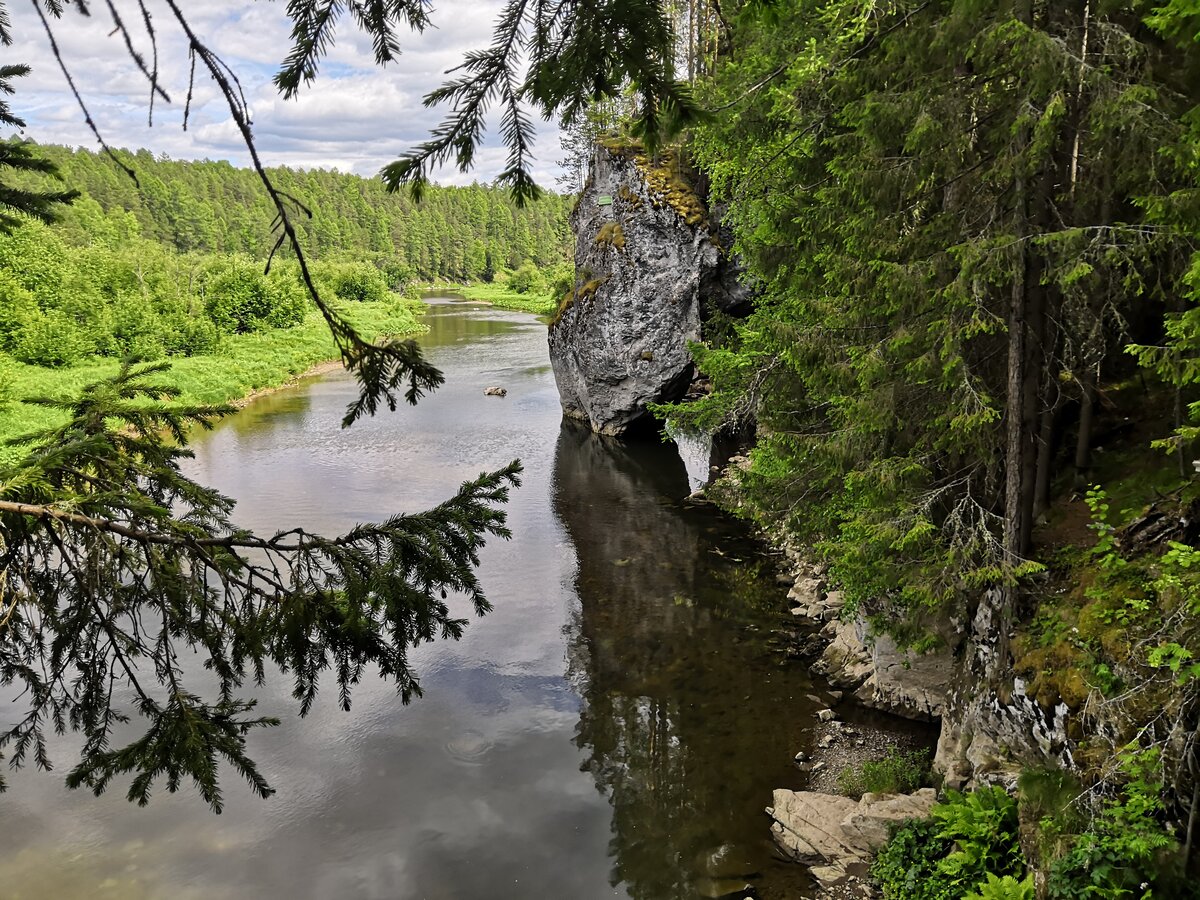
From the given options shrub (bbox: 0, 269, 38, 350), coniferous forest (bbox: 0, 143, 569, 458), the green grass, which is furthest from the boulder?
shrub (bbox: 0, 269, 38, 350)

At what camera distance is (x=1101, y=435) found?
29.7 feet

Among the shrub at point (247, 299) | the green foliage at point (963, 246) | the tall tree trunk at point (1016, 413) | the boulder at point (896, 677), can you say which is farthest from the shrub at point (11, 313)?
the tall tree trunk at point (1016, 413)

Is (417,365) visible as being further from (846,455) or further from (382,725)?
(382,725)

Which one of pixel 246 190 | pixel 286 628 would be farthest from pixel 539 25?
pixel 246 190

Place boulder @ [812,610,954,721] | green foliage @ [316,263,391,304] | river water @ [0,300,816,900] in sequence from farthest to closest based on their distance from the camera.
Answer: green foliage @ [316,263,391,304], boulder @ [812,610,954,721], river water @ [0,300,816,900]

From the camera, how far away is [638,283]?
25656mm

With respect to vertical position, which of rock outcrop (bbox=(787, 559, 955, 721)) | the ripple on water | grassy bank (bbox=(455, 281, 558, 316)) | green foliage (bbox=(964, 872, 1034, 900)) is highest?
grassy bank (bbox=(455, 281, 558, 316))

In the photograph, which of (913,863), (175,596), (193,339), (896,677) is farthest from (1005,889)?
(193,339)

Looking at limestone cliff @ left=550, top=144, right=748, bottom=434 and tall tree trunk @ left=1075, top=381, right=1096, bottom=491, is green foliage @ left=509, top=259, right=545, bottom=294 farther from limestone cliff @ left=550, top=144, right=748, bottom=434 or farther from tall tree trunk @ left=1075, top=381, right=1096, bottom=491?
tall tree trunk @ left=1075, top=381, right=1096, bottom=491

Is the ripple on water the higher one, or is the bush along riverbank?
the bush along riverbank

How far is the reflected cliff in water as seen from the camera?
928cm

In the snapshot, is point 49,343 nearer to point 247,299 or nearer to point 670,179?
point 247,299

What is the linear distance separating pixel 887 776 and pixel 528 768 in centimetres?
486

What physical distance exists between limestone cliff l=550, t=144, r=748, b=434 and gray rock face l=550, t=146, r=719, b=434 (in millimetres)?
34
